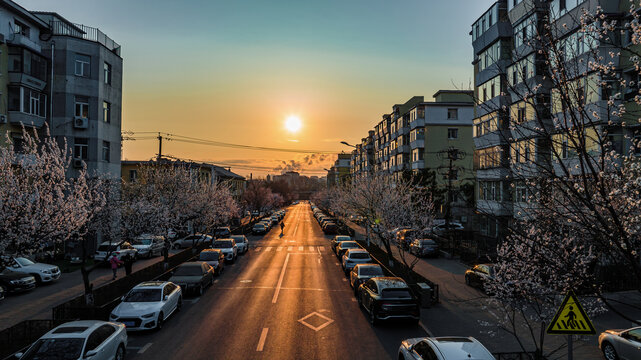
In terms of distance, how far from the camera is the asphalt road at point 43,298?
1656 centimetres

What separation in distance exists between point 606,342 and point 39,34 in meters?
40.0

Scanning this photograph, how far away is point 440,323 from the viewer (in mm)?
15461

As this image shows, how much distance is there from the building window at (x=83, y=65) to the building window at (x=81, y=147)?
17.7ft

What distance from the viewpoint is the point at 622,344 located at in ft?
A: 36.6

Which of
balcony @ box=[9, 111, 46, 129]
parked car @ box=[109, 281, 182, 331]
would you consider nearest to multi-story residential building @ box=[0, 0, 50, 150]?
balcony @ box=[9, 111, 46, 129]

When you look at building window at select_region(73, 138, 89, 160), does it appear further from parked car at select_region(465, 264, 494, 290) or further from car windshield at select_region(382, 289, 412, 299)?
parked car at select_region(465, 264, 494, 290)

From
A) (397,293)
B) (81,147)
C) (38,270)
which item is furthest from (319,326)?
(81,147)

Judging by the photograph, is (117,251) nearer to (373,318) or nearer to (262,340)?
(262,340)

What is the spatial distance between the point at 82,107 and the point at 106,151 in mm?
4095

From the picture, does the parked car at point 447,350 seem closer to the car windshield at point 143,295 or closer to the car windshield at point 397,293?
the car windshield at point 397,293

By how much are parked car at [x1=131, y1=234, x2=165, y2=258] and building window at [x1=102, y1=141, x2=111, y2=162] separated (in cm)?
758

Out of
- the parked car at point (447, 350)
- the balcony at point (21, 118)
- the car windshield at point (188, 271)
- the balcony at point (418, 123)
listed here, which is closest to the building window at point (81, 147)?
the balcony at point (21, 118)

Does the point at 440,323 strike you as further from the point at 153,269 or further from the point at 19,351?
the point at 153,269

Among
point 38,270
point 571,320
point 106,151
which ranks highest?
point 106,151
